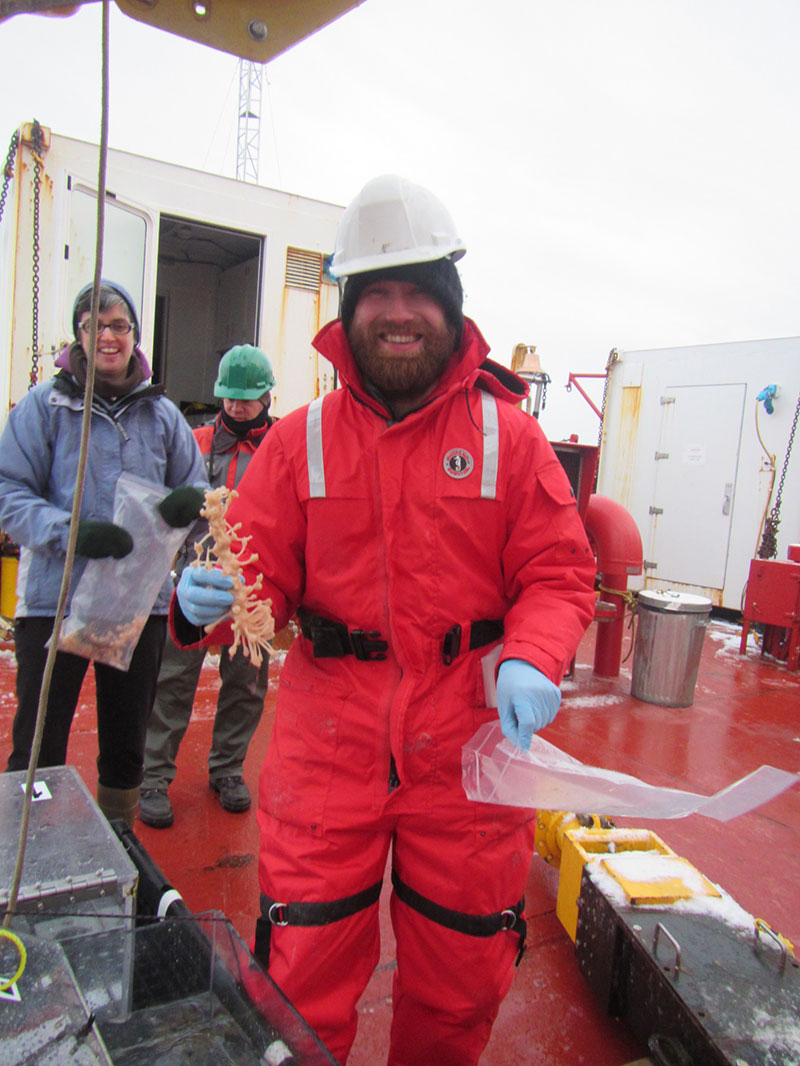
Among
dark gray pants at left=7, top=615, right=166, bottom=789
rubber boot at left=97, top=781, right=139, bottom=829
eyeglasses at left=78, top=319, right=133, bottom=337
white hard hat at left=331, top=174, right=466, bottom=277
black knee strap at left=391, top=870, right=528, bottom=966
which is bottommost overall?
rubber boot at left=97, top=781, right=139, bottom=829

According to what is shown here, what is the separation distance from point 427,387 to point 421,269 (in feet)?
0.95

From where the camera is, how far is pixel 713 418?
28.5ft

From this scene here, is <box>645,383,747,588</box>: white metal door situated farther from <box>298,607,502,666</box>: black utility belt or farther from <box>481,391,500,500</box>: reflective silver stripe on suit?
<box>298,607,502,666</box>: black utility belt

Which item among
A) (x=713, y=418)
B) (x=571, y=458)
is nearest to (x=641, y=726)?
(x=571, y=458)

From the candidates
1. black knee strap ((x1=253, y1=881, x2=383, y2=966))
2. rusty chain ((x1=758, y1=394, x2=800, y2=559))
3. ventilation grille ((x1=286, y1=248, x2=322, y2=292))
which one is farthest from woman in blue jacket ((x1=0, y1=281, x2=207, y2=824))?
rusty chain ((x1=758, y1=394, x2=800, y2=559))

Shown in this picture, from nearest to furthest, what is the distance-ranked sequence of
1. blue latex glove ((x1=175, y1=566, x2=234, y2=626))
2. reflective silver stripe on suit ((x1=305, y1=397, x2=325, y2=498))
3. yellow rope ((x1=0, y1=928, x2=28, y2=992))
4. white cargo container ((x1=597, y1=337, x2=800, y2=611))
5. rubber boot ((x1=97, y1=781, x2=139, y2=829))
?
yellow rope ((x1=0, y1=928, x2=28, y2=992)), blue latex glove ((x1=175, y1=566, x2=234, y2=626)), reflective silver stripe on suit ((x1=305, y1=397, x2=325, y2=498)), rubber boot ((x1=97, y1=781, x2=139, y2=829)), white cargo container ((x1=597, y1=337, x2=800, y2=611))

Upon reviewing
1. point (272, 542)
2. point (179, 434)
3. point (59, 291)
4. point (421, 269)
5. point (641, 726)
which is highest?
point (59, 291)

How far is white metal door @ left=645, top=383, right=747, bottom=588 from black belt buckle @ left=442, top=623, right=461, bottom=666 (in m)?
7.96

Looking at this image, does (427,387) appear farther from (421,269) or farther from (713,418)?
(713,418)

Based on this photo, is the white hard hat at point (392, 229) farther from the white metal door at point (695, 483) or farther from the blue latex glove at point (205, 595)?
the white metal door at point (695, 483)

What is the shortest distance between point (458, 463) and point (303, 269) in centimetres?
458

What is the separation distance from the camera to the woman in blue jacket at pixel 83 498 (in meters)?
2.18

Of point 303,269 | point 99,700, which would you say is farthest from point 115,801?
point 303,269

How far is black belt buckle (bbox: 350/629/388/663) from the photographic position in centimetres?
163
